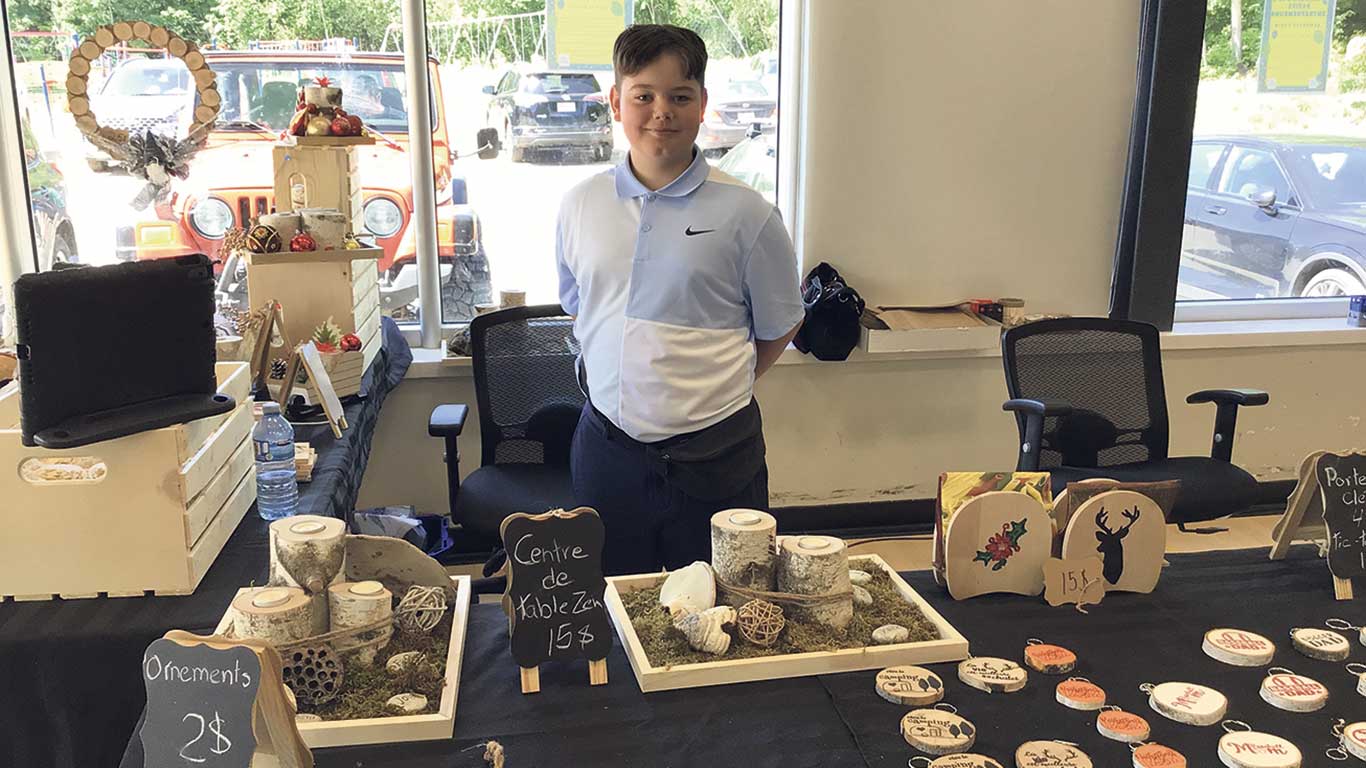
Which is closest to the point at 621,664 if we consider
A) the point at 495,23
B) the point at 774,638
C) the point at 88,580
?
the point at 774,638

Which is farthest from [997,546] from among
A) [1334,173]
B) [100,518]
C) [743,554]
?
[1334,173]

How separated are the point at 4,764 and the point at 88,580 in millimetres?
266

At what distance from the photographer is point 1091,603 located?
1.56 metres

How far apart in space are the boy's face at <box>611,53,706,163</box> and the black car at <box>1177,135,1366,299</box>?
8.45ft

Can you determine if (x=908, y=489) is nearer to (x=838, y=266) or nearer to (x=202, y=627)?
(x=838, y=266)

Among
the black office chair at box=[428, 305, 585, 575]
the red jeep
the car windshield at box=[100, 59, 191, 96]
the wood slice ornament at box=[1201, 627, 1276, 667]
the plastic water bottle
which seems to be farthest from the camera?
the red jeep

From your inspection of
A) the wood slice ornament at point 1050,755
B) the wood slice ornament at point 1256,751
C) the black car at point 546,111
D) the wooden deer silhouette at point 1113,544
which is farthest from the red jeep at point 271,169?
the wood slice ornament at point 1256,751

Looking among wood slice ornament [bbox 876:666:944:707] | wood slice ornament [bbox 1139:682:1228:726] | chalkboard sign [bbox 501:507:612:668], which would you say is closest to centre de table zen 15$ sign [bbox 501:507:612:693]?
chalkboard sign [bbox 501:507:612:668]

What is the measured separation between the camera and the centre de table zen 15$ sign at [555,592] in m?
1.33

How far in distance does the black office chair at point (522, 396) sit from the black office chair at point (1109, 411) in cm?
121

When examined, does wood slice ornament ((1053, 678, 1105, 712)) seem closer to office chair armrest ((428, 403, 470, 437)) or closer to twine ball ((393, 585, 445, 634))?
twine ball ((393, 585, 445, 634))

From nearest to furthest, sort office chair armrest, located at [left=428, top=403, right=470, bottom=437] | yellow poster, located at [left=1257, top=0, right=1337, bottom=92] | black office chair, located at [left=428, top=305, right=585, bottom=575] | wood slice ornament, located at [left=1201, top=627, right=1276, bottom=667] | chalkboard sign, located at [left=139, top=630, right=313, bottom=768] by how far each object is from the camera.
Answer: chalkboard sign, located at [left=139, top=630, right=313, bottom=768], wood slice ornament, located at [left=1201, top=627, right=1276, bottom=667], office chair armrest, located at [left=428, top=403, right=470, bottom=437], black office chair, located at [left=428, top=305, right=585, bottom=575], yellow poster, located at [left=1257, top=0, right=1337, bottom=92]

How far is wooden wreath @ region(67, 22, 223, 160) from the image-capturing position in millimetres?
2525

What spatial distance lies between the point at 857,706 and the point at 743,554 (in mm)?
251
